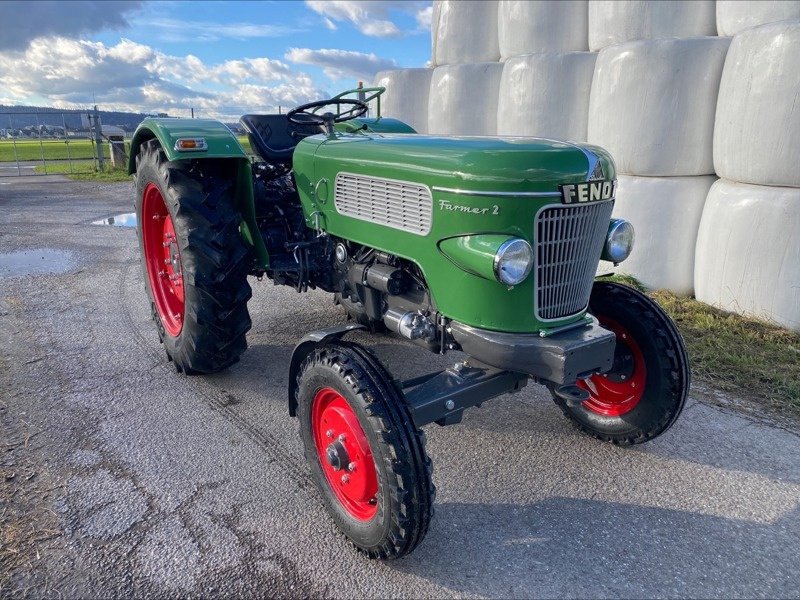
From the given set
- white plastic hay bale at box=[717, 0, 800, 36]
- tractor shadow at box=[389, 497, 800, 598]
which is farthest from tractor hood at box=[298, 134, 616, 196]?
white plastic hay bale at box=[717, 0, 800, 36]

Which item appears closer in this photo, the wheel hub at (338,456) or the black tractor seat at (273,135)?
the wheel hub at (338,456)

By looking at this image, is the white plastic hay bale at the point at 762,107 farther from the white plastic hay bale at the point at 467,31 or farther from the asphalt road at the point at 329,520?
the white plastic hay bale at the point at 467,31

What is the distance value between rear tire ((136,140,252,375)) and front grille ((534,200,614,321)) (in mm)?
1769

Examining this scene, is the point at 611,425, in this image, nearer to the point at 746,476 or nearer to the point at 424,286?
the point at 746,476

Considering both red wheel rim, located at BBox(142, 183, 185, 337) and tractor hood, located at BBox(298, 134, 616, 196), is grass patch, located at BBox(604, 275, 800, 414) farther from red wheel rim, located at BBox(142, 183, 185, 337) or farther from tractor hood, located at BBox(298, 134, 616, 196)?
red wheel rim, located at BBox(142, 183, 185, 337)

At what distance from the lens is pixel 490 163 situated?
223 centimetres

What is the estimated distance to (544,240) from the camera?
231cm

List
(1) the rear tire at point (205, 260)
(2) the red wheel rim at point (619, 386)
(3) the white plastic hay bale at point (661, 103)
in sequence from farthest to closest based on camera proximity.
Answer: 1. (3) the white plastic hay bale at point (661, 103)
2. (1) the rear tire at point (205, 260)
3. (2) the red wheel rim at point (619, 386)

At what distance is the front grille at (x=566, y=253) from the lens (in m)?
2.31

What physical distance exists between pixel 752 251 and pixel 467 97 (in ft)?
11.8

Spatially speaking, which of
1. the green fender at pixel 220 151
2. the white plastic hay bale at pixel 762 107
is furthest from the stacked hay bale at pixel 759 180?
the green fender at pixel 220 151

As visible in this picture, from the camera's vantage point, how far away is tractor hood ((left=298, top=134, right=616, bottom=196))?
7.27ft

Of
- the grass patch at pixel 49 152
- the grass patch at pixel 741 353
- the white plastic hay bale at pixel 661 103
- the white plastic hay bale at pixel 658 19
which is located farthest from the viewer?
the grass patch at pixel 49 152

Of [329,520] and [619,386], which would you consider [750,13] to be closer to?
[619,386]
